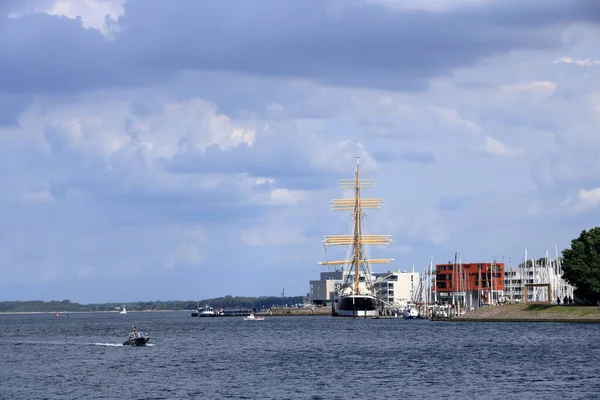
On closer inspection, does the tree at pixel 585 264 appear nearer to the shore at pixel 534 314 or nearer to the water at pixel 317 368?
the shore at pixel 534 314

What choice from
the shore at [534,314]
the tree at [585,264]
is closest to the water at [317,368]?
the shore at [534,314]

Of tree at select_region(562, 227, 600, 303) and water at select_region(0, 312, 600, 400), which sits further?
tree at select_region(562, 227, 600, 303)

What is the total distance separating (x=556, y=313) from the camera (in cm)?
16975

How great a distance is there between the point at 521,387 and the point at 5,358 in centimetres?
6118

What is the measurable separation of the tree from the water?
93.3 feet

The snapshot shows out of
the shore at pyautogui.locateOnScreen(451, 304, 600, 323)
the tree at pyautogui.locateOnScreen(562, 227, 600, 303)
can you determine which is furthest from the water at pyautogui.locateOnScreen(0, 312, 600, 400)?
the tree at pyautogui.locateOnScreen(562, 227, 600, 303)

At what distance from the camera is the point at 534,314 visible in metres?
174

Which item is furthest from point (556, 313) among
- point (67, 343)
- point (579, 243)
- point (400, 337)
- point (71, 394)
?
point (71, 394)

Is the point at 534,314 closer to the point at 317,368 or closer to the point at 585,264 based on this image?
the point at 585,264

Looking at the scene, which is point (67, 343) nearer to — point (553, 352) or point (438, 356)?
point (438, 356)

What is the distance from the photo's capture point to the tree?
6585 inches

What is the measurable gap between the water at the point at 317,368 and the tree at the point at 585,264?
93.3 ft

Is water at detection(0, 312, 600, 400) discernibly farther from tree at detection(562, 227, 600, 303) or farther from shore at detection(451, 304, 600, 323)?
tree at detection(562, 227, 600, 303)

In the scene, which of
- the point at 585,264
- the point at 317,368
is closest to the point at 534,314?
the point at 585,264
